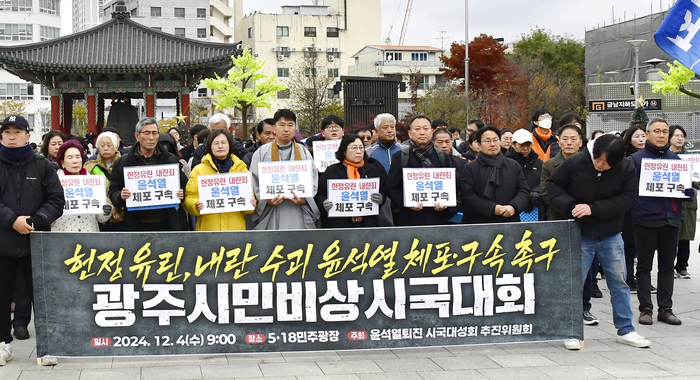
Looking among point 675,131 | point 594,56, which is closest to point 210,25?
point 594,56

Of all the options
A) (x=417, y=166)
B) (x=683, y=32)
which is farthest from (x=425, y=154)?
(x=683, y=32)

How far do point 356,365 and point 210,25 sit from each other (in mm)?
72101

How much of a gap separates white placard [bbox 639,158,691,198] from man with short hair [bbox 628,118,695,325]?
0.07m

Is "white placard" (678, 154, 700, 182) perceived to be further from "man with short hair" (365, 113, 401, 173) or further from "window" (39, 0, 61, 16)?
"window" (39, 0, 61, 16)

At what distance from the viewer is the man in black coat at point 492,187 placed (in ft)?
23.2

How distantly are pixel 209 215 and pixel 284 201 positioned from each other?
71 centimetres

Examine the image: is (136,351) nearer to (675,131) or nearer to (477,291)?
(477,291)

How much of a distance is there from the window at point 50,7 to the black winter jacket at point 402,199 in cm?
7517

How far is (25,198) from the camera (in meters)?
6.36

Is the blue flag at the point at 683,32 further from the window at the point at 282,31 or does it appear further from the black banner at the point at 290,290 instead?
the window at the point at 282,31

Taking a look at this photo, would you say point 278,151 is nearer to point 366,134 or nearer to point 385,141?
point 385,141

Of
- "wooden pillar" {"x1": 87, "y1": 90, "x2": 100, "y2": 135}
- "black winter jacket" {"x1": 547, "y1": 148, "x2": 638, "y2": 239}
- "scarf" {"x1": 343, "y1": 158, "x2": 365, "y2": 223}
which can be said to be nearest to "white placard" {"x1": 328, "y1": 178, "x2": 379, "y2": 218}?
"scarf" {"x1": 343, "y1": 158, "x2": 365, "y2": 223}

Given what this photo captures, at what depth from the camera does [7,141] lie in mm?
6367

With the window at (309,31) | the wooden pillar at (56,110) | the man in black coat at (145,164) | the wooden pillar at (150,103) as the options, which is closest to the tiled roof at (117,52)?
the wooden pillar at (150,103)
